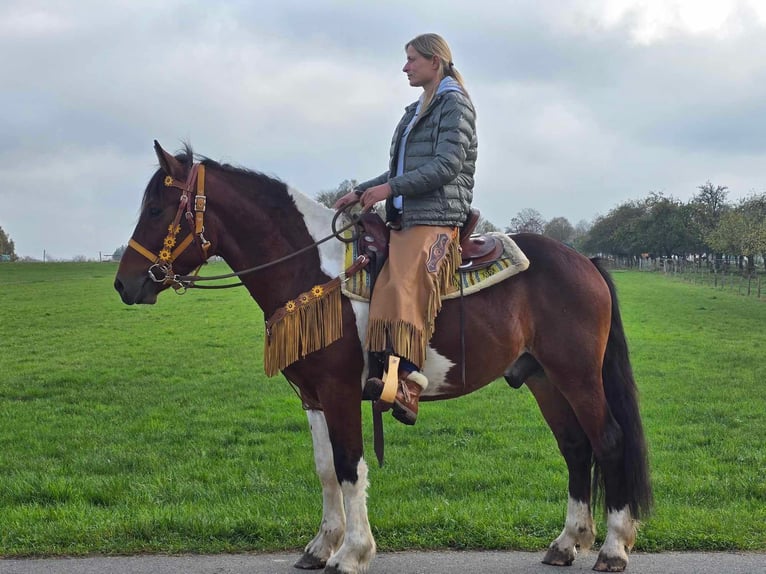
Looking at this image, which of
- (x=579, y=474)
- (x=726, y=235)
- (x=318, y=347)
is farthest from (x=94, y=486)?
(x=726, y=235)

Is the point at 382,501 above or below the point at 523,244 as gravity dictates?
Answer: below

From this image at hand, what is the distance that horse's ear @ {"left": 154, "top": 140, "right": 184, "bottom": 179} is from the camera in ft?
15.4

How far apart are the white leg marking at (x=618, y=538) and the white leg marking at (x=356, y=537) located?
1.69m

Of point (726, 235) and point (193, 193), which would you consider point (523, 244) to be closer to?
point (193, 193)

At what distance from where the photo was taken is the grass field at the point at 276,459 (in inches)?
215

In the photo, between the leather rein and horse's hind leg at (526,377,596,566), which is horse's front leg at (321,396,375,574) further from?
horse's hind leg at (526,377,596,566)

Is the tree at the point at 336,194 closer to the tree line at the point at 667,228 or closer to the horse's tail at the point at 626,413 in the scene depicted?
the horse's tail at the point at 626,413

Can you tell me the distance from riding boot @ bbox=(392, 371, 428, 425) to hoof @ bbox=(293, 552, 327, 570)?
1233mm

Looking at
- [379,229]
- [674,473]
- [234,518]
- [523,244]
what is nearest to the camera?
[379,229]

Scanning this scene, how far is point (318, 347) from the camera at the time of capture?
4.65 m

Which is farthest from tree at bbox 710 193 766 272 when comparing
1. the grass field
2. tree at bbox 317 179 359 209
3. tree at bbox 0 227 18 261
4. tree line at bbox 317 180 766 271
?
tree at bbox 0 227 18 261

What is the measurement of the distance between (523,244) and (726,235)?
50.2 metres

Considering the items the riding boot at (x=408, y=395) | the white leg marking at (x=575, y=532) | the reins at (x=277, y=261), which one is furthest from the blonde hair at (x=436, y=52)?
the white leg marking at (x=575, y=532)

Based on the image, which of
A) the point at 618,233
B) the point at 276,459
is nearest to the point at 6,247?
the point at 618,233
